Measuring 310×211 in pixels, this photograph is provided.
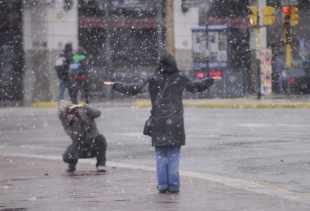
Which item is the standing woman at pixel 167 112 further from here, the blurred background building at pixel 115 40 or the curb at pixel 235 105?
the blurred background building at pixel 115 40

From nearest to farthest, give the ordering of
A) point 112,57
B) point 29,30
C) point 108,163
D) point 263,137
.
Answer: point 108,163 < point 263,137 < point 29,30 < point 112,57

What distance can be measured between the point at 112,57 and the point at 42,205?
30932 mm

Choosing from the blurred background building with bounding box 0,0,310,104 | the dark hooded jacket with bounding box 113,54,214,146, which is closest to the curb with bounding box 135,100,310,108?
the blurred background building with bounding box 0,0,310,104

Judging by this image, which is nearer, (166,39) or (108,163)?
(108,163)

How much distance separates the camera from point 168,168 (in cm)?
1212

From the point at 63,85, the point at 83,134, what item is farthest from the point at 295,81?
the point at 83,134

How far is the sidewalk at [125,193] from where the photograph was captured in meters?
10.6

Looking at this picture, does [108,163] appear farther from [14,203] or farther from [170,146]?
[14,203]

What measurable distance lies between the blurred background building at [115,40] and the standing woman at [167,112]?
26.0 metres

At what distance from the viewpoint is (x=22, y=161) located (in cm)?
1641

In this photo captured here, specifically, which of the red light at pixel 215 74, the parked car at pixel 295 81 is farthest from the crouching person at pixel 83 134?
the parked car at pixel 295 81

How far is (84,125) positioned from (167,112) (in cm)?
261

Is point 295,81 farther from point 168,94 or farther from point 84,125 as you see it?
point 168,94

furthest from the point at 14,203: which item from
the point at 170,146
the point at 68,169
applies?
the point at 68,169
